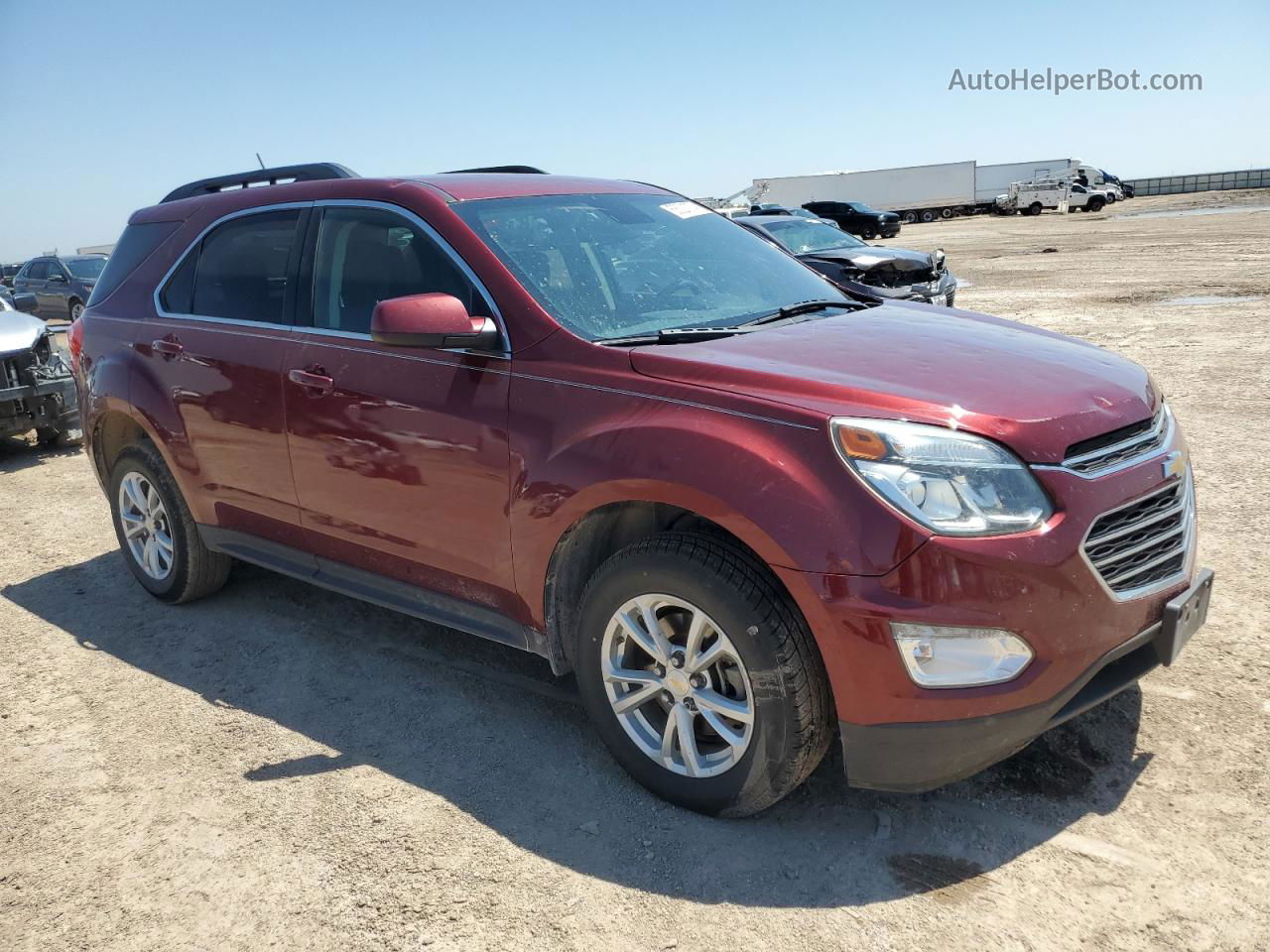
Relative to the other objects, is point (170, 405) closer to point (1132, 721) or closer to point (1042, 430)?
point (1042, 430)

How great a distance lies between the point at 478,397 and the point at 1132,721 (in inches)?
95.8

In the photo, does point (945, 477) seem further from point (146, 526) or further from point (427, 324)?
point (146, 526)

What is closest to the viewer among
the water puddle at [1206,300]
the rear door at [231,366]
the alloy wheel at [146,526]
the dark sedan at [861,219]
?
the rear door at [231,366]

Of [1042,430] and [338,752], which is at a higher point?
[1042,430]

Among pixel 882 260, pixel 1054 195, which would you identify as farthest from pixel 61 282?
pixel 1054 195

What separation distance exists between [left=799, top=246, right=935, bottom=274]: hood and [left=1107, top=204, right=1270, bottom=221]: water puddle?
33994 millimetres

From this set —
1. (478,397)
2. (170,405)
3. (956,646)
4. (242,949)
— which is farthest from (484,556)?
(170,405)

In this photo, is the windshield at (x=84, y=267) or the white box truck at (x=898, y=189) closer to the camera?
the windshield at (x=84, y=267)

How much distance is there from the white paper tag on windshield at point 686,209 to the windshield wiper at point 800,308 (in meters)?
0.74

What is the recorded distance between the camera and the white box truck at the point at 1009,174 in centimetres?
5381

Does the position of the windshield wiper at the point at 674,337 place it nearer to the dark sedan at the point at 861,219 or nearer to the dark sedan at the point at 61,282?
the dark sedan at the point at 61,282

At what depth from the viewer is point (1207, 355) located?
9.97 meters

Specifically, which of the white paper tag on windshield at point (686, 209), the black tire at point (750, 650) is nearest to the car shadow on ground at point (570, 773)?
the black tire at point (750, 650)

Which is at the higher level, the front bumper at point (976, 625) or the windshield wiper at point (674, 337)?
the windshield wiper at point (674, 337)
